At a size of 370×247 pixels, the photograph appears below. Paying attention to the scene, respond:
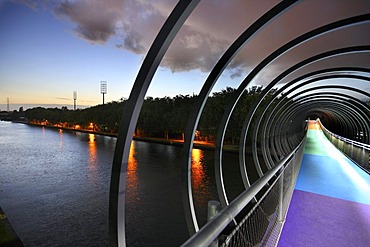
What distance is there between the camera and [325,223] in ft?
13.3

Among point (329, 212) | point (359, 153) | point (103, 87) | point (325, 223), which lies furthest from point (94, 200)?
point (103, 87)

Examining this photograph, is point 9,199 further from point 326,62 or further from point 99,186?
point 326,62

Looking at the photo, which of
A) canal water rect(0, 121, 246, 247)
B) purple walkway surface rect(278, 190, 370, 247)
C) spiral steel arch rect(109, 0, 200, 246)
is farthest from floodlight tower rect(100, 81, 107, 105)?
spiral steel arch rect(109, 0, 200, 246)

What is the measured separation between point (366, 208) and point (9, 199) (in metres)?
16.7

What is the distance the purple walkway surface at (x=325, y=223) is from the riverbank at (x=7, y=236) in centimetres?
970

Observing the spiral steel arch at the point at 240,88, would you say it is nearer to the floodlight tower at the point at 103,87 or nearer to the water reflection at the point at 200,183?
the water reflection at the point at 200,183

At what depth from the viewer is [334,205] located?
4.99m

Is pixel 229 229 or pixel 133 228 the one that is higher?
pixel 229 229

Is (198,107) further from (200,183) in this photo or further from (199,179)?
(199,179)

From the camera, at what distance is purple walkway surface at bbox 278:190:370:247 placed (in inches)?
137

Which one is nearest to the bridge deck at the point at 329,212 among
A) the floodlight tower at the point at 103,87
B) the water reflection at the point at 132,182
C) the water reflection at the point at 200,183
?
the water reflection at the point at 200,183

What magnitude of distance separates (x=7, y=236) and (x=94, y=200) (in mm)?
4494

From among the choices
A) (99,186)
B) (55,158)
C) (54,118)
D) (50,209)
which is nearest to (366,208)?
(50,209)

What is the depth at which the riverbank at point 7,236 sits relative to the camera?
8.98 m
